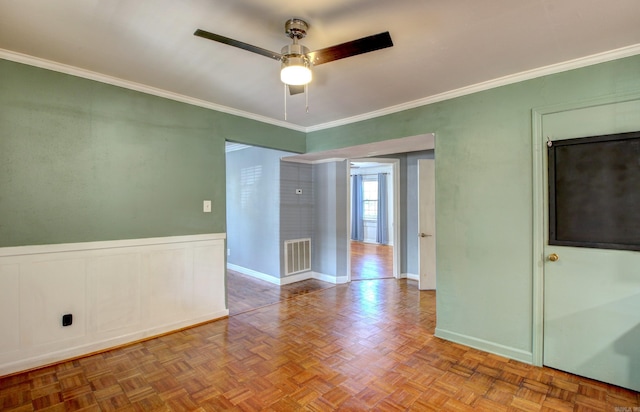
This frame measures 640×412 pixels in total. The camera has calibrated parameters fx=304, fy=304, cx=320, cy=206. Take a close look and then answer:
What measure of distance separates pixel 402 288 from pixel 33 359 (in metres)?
4.14

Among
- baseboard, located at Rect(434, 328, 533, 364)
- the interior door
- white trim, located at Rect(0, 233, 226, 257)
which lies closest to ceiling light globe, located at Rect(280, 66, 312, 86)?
the interior door

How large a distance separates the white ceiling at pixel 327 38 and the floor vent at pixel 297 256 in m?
2.70

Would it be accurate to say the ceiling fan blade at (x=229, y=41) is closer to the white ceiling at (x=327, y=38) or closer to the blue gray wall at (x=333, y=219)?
the white ceiling at (x=327, y=38)

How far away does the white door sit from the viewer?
4512 mm

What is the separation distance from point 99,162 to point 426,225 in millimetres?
4041

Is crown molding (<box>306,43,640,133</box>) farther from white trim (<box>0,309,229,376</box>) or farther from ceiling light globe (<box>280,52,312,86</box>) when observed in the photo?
white trim (<box>0,309,229,376</box>)

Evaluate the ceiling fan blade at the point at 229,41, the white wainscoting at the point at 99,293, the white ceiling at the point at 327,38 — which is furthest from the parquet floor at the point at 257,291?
the ceiling fan blade at the point at 229,41

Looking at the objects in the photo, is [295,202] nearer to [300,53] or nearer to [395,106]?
[395,106]

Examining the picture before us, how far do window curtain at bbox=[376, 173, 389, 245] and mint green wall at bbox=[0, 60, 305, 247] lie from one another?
251 inches

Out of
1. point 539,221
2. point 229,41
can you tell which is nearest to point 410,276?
point 539,221

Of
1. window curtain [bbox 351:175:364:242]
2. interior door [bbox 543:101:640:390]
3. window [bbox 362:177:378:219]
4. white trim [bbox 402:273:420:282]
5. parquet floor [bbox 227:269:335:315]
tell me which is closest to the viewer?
interior door [bbox 543:101:640:390]

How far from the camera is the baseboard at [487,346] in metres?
2.48

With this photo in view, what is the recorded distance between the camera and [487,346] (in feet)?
8.73

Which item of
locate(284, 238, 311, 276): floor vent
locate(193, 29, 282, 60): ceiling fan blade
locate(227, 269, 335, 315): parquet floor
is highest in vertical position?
locate(193, 29, 282, 60): ceiling fan blade
